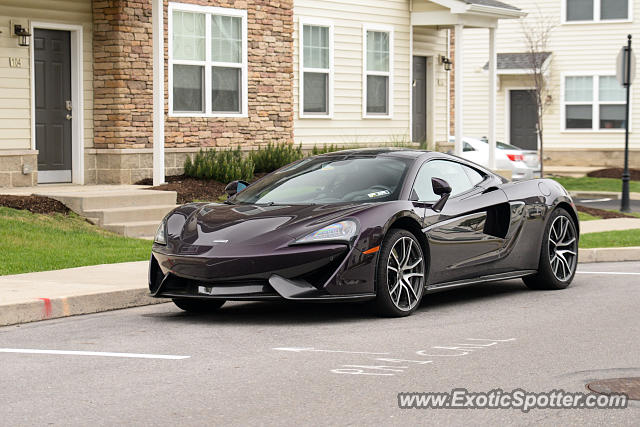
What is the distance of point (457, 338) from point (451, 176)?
2470 millimetres

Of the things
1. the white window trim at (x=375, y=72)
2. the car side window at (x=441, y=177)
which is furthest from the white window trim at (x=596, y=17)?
the car side window at (x=441, y=177)

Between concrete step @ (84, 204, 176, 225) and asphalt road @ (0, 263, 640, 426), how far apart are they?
18.7ft

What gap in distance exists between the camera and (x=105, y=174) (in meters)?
18.9

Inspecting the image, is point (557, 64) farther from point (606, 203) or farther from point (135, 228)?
point (135, 228)

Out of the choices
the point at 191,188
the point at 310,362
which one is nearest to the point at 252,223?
the point at 310,362

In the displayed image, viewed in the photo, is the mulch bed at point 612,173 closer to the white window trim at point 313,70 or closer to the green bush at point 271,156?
the white window trim at point 313,70

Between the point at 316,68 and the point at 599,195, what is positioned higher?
the point at 316,68

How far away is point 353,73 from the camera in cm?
2412

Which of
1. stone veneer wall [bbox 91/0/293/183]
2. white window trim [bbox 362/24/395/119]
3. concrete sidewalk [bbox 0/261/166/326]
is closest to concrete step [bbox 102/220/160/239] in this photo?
stone veneer wall [bbox 91/0/293/183]

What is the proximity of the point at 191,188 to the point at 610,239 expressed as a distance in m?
6.97

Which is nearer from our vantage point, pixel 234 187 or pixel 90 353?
pixel 90 353

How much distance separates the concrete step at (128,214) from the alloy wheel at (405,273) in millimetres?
7321

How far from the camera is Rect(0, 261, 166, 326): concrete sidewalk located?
923cm

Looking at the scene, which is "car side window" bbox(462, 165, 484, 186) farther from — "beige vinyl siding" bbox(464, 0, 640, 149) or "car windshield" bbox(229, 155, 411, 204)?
"beige vinyl siding" bbox(464, 0, 640, 149)
